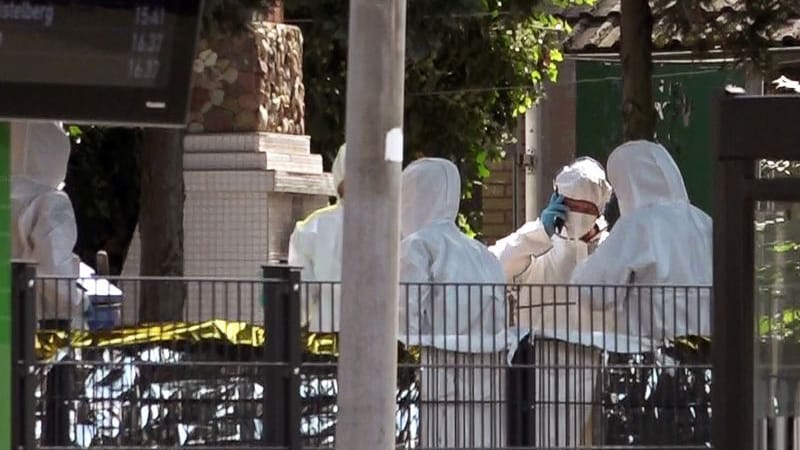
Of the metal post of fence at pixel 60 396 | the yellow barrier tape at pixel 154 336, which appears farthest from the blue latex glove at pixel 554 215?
the metal post of fence at pixel 60 396

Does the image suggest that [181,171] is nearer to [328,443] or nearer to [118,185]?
[328,443]

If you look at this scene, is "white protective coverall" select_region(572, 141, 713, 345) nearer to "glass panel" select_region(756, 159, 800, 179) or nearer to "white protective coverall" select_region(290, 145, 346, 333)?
"white protective coverall" select_region(290, 145, 346, 333)

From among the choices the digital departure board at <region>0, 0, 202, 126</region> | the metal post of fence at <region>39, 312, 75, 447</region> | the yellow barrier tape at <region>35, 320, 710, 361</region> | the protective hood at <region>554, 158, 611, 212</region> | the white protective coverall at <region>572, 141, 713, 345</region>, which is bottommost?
the metal post of fence at <region>39, 312, 75, 447</region>

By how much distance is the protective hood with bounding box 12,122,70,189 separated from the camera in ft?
37.1

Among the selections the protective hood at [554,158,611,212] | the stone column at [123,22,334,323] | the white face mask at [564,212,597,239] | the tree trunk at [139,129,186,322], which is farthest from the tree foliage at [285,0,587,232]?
the protective hood at [554,158,611,212]

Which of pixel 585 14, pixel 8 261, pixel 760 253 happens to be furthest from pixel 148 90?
pixel 585 14

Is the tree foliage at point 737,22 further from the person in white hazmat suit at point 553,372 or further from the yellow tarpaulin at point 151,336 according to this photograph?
the yellow tarpaulin at point 151,336

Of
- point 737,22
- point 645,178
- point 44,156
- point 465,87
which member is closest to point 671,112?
point 465,87

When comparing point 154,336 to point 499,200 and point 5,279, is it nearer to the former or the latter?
point 5,279

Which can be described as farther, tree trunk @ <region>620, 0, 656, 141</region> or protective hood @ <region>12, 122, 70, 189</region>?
tree trunk @ <region>620, 0, 656, 141</region>

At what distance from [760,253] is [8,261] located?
300cm

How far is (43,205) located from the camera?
1130 centimetres

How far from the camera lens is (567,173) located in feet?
39.5

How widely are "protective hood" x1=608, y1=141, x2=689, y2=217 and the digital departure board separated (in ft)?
15.0
